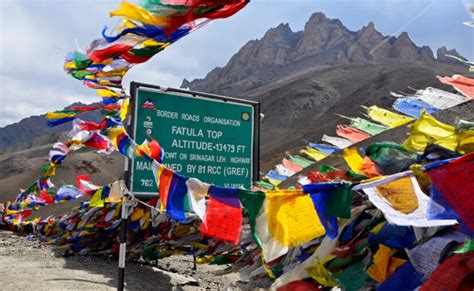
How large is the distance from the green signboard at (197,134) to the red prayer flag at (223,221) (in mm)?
2699

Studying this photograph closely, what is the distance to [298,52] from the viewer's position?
110312mm

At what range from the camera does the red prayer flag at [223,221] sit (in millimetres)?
3361

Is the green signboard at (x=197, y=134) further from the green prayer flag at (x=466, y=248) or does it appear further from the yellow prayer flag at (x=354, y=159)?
the green prayer flag at (x=466, y=248)

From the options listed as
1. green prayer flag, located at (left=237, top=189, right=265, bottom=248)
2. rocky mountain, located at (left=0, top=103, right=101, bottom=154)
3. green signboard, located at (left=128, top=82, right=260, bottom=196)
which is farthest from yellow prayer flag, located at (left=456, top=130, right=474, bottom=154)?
rocky mountain, located at (left=0, top=103, right=101, bottom=154)

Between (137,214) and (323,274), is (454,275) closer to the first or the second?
(323,274)

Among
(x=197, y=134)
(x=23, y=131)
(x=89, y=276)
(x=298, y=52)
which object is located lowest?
(x=89, y=276)

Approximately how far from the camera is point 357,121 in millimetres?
5457

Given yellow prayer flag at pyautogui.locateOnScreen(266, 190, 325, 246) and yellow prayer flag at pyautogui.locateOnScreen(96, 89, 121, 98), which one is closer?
yellow prayer flag at pyautogui.locateOnScreen(266, 190, 325, 246)

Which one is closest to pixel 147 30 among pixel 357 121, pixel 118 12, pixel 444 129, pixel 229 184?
pixel 118 12

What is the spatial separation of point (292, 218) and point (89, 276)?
5028 millimetres

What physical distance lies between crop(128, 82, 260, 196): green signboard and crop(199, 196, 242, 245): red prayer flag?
2699 mm

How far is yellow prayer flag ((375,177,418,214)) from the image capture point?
2.35 metres

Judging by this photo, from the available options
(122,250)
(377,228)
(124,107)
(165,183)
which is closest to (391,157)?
(377,228)

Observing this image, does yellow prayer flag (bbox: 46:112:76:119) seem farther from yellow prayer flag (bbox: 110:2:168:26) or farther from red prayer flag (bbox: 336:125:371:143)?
red prayer flag (bbox: 336:125:371:143)
